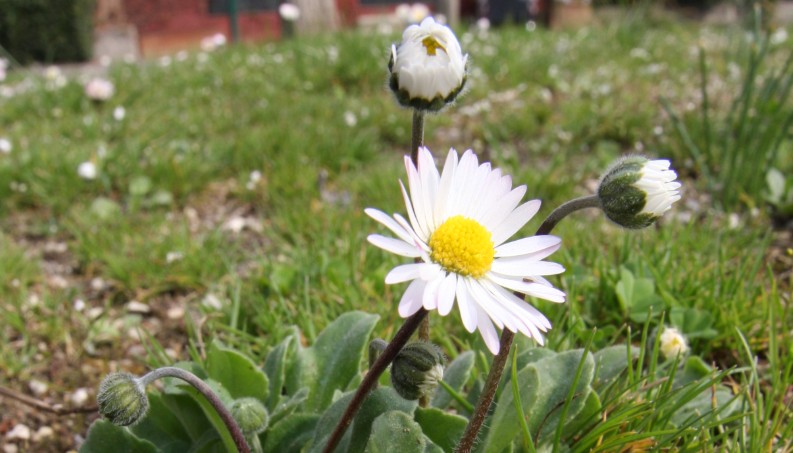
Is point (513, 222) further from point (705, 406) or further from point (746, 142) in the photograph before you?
point (746, 142)

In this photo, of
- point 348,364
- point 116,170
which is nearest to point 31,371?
point 348,364

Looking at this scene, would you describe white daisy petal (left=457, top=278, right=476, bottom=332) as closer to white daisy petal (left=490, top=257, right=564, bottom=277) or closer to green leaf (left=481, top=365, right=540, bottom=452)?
white daisy petal (left=490, top=257, right=564, bottom=277)

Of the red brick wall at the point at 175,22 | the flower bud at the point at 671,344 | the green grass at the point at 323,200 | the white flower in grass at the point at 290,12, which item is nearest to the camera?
the flower bud at the point at 671,344

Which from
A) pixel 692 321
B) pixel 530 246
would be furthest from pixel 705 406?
pixel 530 246

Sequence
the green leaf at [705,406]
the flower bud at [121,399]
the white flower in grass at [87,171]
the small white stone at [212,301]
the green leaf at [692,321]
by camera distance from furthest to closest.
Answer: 1. the white flower in grass at [87,171]
2. the small white stone at [212,301]
3. the green leaf at [692,321]
4. the green leaf at [705,406]
5. the flower bud at [121,399]

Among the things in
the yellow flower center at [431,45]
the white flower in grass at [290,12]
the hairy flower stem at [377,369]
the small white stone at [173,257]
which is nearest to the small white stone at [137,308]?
the small white stone at [173,257]

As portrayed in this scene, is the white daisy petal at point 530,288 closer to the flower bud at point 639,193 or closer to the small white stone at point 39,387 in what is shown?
the flower bud at point 639,193

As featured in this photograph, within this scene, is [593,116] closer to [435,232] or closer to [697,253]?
[697,253]
